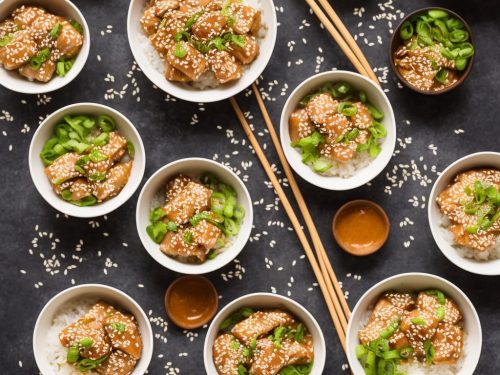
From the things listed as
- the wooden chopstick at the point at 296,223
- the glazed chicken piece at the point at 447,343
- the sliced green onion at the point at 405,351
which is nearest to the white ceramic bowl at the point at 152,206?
the wooden chopstick at the point at 296,223

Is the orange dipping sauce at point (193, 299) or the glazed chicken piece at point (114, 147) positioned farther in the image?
the orange dipping sauce at point (193, 299)

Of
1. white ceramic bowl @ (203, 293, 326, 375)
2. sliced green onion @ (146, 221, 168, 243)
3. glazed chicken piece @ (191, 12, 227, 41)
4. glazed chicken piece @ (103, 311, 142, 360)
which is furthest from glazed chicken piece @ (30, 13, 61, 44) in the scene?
white ceramic bowl @ (203, 293, 326, 375)

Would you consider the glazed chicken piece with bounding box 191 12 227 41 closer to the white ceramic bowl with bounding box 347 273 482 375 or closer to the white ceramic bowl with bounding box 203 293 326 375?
the white ceramic bowl with bounding box 203 293 326 375

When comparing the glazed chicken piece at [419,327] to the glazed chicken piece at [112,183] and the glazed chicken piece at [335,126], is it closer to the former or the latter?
the glazed chicken piece at [335,126]

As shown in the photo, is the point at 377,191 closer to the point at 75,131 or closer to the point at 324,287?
the point at 324,287

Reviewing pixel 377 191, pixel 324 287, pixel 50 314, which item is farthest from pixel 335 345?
pixel 50 314
